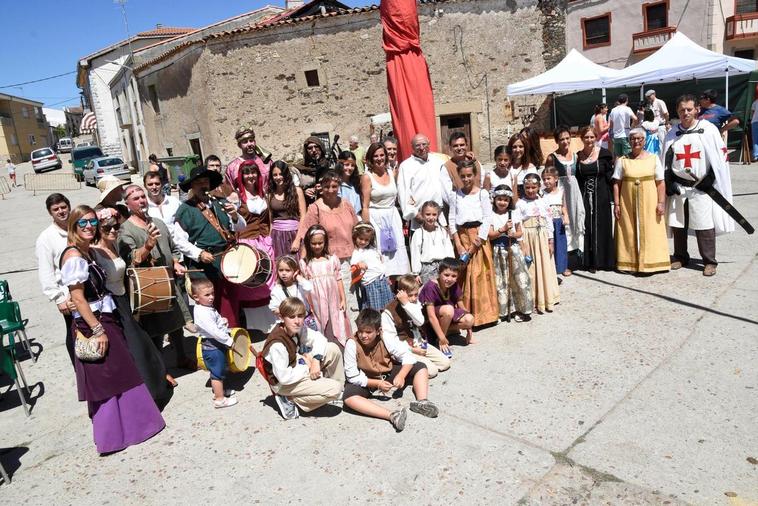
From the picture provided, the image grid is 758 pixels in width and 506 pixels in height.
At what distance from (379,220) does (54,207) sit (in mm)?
2632

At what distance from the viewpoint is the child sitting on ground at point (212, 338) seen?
3986 millimetres

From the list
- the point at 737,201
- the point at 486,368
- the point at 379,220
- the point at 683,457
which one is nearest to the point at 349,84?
the point at 737,201

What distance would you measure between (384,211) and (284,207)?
95cm

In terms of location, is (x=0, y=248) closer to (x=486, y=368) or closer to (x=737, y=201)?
(x=486, y=368)

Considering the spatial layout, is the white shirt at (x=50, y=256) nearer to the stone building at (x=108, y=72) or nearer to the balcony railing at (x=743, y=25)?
the balcony railing at (x=743, y=25)

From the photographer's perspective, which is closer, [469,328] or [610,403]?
[610,403]

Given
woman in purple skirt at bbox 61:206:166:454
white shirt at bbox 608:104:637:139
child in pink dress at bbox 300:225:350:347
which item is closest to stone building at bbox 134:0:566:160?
white shirt at bbox 608:104:637:139

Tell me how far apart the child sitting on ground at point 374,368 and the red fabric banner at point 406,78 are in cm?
239

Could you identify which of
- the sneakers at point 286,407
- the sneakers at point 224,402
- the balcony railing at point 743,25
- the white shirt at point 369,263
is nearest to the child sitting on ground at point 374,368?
the sneakers at point 286,407

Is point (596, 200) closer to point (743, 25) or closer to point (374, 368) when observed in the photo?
point (374, 368)

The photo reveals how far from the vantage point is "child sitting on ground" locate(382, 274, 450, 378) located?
160 inches

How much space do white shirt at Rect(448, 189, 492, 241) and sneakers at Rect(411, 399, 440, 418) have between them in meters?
1.73

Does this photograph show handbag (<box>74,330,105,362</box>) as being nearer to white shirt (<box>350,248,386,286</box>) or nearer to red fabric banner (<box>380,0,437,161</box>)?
white shirt (<box>350,248,386,286</box>)

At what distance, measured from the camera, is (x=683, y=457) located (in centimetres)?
292
